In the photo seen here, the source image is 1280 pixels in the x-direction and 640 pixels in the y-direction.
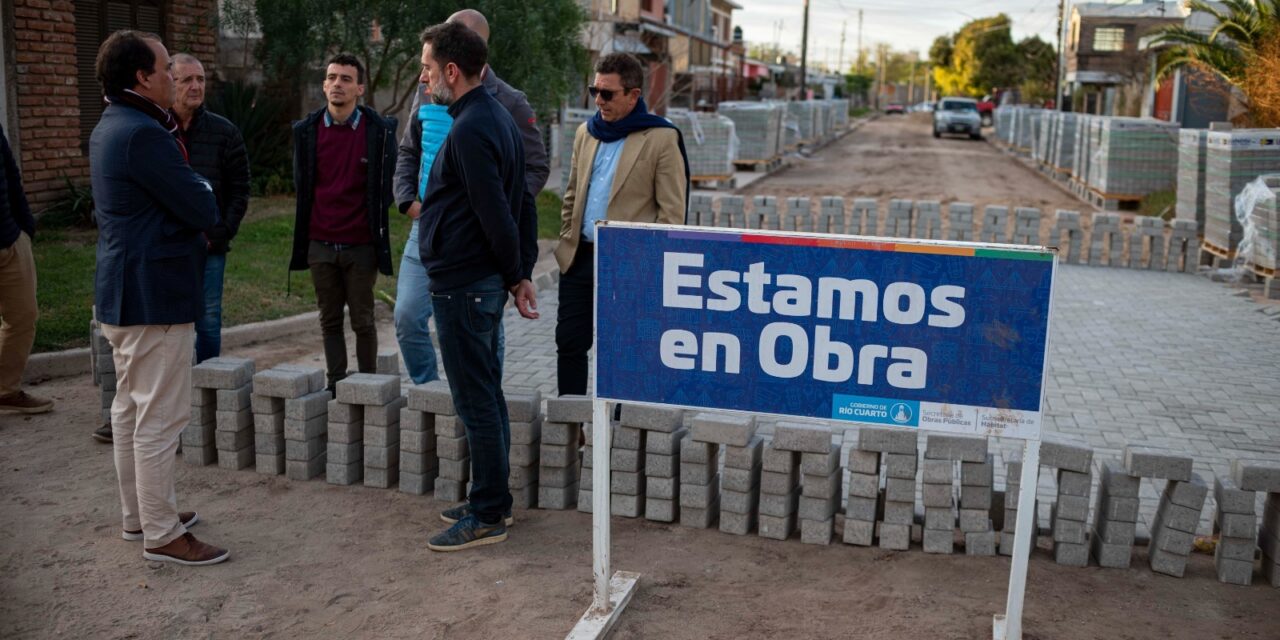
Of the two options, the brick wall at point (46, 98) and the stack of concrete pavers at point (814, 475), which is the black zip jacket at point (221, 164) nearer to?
the stack of concrete pavers at point (814, 475)

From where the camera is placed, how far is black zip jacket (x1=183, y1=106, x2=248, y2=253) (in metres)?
5.87

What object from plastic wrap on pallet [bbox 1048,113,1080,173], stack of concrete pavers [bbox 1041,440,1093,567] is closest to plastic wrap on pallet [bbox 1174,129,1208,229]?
plastic wrap on pallet [bbox 1048,113,1080,173]

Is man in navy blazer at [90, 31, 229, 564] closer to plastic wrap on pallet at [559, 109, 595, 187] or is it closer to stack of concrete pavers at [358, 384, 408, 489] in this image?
stack of concrete pavers at [358, 384, 408, 489]

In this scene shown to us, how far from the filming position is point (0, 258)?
242 inches

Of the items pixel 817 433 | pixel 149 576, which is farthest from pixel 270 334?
pixel 817 433

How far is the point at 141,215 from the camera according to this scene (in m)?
4.29

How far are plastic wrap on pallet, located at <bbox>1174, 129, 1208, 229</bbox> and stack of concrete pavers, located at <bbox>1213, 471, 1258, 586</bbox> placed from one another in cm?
1098

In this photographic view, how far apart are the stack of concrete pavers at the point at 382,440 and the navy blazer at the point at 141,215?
1137 millimetres

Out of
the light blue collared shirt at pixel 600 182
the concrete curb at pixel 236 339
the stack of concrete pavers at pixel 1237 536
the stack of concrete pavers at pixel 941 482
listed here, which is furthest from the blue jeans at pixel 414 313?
the stack of concrete pavers at pixel 1237 536

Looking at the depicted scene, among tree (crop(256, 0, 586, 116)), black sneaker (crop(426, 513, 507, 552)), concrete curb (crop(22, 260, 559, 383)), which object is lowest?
black sneaker (crop(426, 513, 507, 552))

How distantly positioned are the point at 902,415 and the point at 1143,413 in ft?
14.0

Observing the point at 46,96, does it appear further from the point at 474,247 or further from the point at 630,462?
the point at 630,462

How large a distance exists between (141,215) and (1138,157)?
18.3m

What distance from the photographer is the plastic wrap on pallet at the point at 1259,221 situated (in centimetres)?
1160
